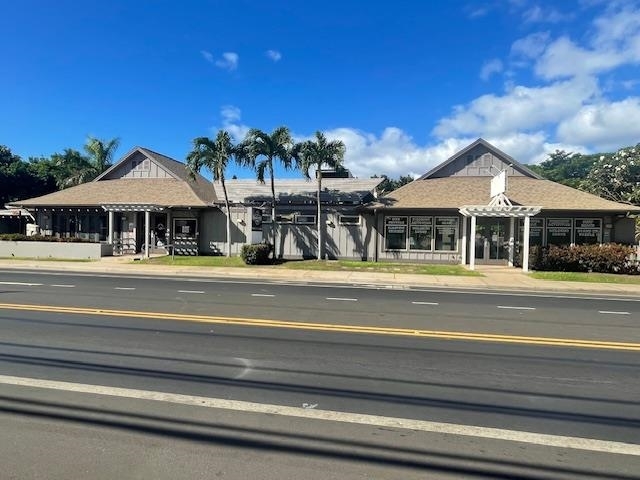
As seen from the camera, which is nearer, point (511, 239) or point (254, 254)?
point (254, 254)

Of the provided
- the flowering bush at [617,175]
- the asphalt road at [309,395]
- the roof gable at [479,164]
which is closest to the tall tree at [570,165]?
the flowering bush at [617,175]

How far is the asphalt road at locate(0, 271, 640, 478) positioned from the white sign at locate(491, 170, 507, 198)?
519 inches

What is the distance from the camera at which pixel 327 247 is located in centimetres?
2636

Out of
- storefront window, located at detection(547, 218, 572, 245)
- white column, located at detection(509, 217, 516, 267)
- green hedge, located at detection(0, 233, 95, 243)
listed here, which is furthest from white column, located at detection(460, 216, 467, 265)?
green hedge, located at detection(0, 233, 95, 243)

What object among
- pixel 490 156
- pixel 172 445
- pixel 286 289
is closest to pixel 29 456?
pixel 172 445

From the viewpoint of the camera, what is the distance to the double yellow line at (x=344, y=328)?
7906mm

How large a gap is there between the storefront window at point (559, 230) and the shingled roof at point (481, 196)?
3.41 feet

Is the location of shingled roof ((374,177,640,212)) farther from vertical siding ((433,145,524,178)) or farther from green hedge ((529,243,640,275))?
green hedge ((529,243,640,275))

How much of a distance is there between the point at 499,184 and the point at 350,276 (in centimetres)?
925

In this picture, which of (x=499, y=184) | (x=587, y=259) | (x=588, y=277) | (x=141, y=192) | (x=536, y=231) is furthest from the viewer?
(x=141, y=192)

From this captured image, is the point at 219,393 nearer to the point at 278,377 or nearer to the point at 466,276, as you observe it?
the point at 278,377

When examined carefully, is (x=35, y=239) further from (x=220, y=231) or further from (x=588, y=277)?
(x=588, y=277)

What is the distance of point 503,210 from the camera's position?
21.9m

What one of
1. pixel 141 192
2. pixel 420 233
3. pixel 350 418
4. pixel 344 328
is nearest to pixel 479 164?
pixel 420 233
